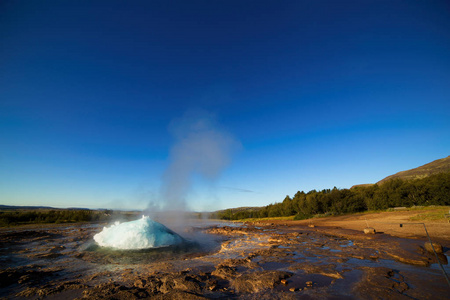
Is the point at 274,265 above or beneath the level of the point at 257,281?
beneath

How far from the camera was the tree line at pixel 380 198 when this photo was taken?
107 ft

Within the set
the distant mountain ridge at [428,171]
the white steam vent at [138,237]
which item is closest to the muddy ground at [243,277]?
the white steam vent at [138,237]

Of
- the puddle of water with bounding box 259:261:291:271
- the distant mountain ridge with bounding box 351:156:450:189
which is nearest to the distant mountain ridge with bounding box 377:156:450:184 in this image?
the distant mountain ridge with bounding box 351:156:450:189

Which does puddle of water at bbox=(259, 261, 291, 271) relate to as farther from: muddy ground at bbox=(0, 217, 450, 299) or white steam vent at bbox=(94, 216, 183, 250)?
white steam vent at bbox=(94, 216, 183, 250)

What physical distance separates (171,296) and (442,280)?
10.6 meters

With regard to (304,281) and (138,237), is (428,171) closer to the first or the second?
(304,281)

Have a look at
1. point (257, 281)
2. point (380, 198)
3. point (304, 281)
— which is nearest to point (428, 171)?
point (380, 198)

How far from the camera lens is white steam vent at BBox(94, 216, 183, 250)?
15033 mm

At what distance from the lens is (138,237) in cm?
1538

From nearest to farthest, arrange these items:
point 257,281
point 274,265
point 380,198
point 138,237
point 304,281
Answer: point 257,281 → point 304,281 → point 274,265 → point 138,237 → point 380,198

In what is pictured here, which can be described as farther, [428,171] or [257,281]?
[428,171]

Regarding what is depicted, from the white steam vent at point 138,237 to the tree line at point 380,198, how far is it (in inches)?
1566

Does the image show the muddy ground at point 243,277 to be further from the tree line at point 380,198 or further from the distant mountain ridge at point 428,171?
the distant mountain ridge at point 428,171

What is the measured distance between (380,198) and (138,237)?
46291 millimetres
